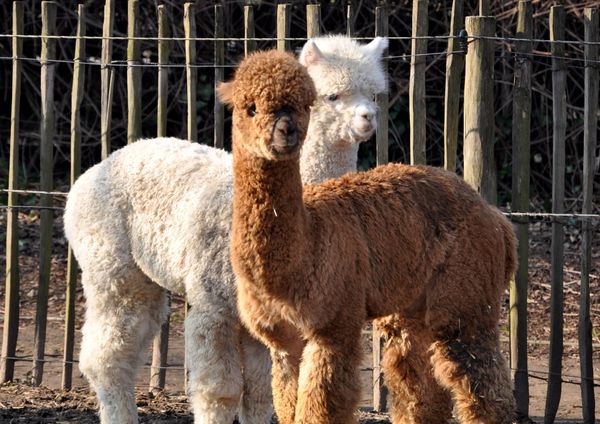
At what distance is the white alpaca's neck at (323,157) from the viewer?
5.85 m

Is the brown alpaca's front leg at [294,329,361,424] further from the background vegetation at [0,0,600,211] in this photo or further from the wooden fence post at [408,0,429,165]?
the background vegetation at [0,0,600,211]

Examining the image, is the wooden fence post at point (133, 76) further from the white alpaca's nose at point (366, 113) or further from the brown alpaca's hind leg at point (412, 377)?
the brown alpaca's hind leg at point (412, 377)

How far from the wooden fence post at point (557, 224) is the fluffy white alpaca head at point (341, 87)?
1219 millimetres

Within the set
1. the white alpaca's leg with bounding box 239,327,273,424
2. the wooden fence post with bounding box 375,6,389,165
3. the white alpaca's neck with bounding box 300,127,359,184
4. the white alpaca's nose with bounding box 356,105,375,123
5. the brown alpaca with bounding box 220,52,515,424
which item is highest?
the wooden fence post with bounding box 375,6,389,165

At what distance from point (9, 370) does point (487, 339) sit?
3.56 meters

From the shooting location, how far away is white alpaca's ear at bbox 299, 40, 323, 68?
5.78 m

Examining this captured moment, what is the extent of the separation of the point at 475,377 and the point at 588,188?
1.86 m

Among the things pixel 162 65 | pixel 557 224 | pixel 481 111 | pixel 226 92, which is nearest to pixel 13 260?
pixel 162 65

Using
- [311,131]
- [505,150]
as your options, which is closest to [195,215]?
[311,131]

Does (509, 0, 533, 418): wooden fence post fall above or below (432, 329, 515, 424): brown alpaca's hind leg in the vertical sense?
above

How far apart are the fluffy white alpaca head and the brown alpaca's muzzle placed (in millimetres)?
1403

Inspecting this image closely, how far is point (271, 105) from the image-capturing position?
4367 mm

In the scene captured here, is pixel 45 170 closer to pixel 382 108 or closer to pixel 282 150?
pixel 382 108

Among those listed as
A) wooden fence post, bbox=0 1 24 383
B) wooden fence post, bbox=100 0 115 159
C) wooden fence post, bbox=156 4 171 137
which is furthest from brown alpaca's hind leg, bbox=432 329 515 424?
wooden fence post, bbox=0 1 24 383
